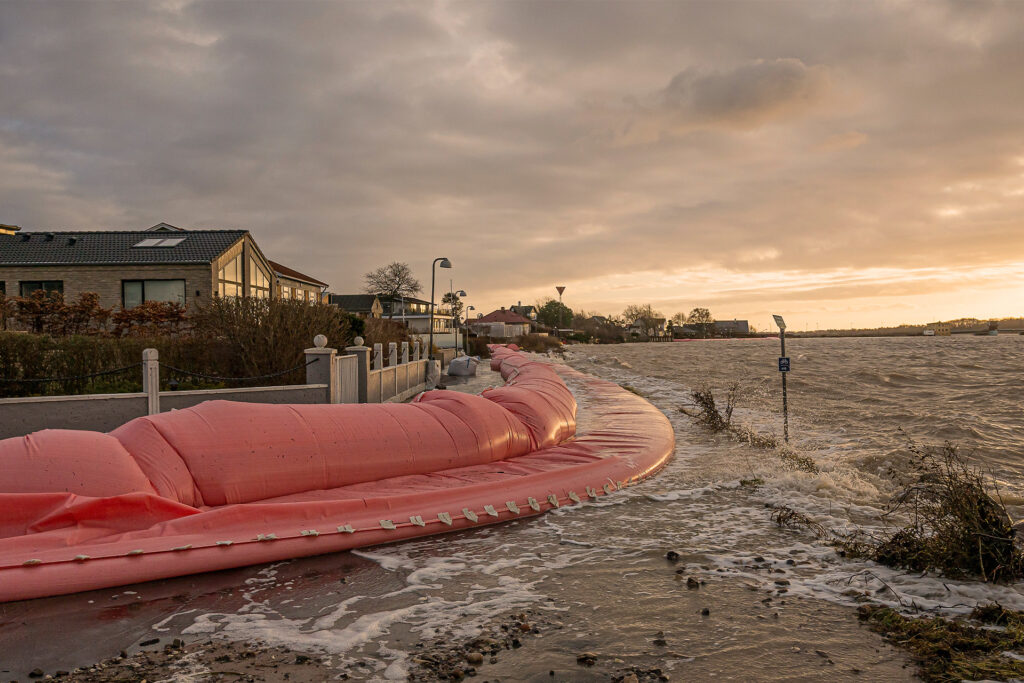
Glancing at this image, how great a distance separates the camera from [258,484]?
5414 millimetres

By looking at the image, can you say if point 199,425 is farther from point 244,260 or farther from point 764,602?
point 244,260

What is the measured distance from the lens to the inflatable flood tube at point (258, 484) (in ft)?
14.0

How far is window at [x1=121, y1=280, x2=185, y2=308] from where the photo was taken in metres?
23.7

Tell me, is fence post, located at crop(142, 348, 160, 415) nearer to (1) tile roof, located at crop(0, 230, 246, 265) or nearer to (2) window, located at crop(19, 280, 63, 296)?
(1) tile roof, located at crop(0, 230, 246, 265)

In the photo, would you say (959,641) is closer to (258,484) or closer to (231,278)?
(258,484)

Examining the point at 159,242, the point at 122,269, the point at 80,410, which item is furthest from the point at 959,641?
the point at 159,242

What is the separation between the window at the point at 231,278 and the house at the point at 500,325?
51.5 metres

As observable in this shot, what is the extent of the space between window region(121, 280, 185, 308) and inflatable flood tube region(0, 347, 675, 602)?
2010 centimetres

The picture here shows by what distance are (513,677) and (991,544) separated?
3489 millimetres

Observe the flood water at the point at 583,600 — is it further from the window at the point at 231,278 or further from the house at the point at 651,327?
the house at the point at 651,327

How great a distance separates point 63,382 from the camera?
32.7ft

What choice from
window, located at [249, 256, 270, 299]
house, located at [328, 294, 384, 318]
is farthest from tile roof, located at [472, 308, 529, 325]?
window, located at [249, 256, 270, 299]

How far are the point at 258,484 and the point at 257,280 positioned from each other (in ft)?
83.2

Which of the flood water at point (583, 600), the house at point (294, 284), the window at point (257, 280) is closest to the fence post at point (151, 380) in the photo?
the flood water at point (583, 600)
